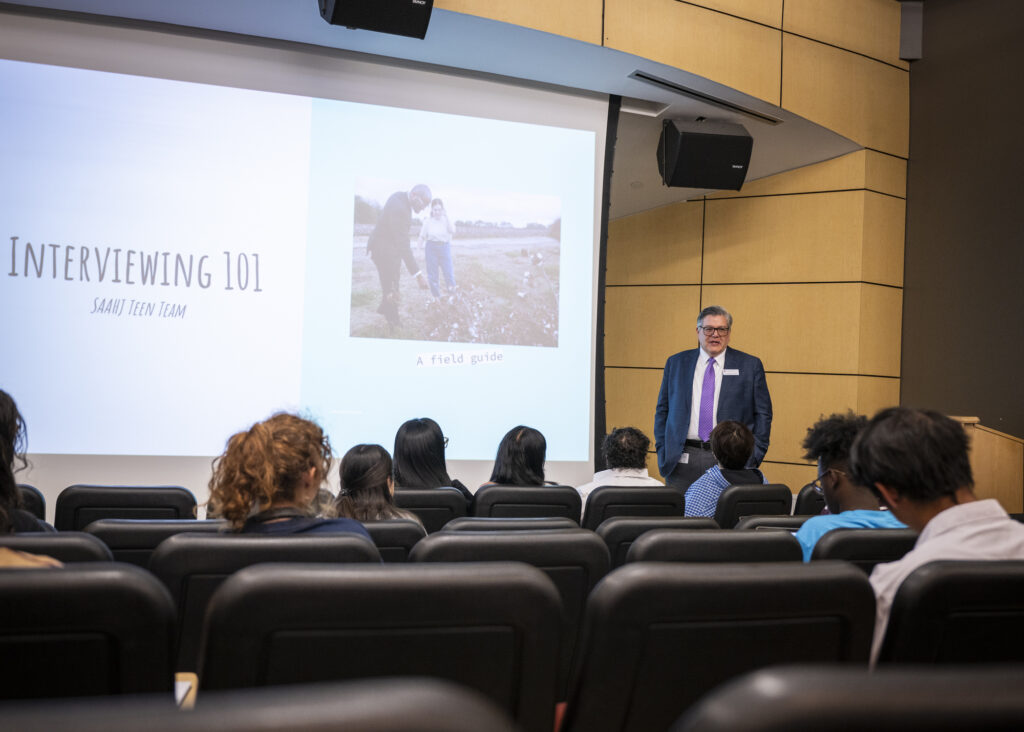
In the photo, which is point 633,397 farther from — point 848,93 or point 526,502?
point 526,502

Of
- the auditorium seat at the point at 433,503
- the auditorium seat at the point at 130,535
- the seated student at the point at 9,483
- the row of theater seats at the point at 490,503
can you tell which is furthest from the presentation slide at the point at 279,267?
the auditorium seat at the point at 130,535

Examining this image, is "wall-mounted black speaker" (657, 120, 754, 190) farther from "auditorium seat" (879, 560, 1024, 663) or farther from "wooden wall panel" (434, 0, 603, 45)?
"auditorium seat" (879, 560, 1024, 663)

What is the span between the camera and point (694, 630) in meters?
1.10

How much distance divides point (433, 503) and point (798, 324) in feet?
16.0

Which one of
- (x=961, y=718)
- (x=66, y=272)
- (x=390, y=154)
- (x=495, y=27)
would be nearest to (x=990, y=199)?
(x=495, y=27)

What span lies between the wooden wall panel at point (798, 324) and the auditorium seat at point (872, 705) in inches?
264

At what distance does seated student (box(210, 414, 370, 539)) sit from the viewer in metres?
1.81

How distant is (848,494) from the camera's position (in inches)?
99.6

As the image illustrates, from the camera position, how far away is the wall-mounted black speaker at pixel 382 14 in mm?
4480

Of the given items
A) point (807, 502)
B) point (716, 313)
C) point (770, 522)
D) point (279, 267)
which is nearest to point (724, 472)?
point (807, 502)

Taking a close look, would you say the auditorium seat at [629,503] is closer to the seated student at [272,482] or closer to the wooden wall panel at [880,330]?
the seated student at [272,482]

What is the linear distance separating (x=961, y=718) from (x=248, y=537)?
1178 mm

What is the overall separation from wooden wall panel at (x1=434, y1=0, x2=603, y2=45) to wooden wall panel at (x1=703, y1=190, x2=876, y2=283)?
2733mm

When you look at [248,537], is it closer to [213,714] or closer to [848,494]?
[213,714]
